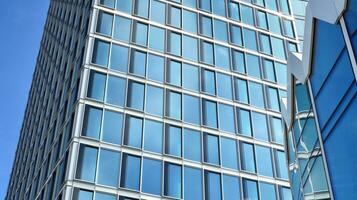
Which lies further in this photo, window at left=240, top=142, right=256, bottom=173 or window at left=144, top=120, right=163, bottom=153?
window at left=240, top=142, right=256, bottom=173

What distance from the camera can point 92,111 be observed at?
3522 centimetres

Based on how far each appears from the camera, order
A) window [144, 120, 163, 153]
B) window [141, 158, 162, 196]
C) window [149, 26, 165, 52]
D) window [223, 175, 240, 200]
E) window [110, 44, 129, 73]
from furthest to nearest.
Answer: window [149, 26, 165, 52] < window [110, 44, 129, 73] < window [223, 175, 240, 200] < window [144, 120, 163, 153] < window [141, 158, 162, 196]

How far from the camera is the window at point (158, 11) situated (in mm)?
43469

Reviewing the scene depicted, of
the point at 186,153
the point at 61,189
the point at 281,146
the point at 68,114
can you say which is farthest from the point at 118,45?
the point at 281,146

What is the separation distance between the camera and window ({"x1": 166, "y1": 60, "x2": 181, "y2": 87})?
40500 millimetres

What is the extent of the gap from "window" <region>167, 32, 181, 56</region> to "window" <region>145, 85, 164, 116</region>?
4573 millimetres

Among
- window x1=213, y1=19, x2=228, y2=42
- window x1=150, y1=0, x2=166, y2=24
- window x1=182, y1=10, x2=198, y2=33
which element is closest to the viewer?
window x1=150, y1=0, x2=166, y2=24

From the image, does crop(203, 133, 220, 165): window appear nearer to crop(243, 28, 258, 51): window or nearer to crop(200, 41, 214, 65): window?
crop(200, 41, 214, 65): window

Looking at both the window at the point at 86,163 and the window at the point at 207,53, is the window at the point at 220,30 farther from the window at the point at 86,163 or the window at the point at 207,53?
the window at the point at 86,163

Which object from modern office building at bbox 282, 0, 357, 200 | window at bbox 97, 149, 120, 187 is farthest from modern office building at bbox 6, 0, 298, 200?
modern office building at bbox 282, 0, 357, 200

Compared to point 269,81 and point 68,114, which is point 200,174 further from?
point 269,81

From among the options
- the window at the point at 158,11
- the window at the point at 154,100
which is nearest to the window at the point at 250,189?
the window at the point at 154,100

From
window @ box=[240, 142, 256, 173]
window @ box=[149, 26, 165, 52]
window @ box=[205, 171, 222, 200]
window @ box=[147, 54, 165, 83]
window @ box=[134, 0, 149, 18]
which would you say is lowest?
window @ box=[205, 171, 222, 200]

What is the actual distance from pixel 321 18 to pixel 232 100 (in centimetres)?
2470
